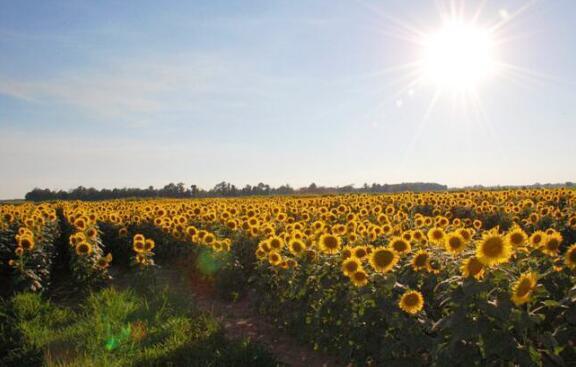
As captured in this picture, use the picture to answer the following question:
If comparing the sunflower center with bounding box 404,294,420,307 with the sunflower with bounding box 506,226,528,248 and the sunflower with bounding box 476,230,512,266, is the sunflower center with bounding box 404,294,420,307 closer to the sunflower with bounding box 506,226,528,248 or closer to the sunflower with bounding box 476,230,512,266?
the sunflower with bounding box 476,230,512,266

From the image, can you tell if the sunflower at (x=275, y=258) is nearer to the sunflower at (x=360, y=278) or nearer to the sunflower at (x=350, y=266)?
the sunflower at (x=350, y=266)

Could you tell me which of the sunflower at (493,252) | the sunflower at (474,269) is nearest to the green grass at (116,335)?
the sunflower at (474,269)

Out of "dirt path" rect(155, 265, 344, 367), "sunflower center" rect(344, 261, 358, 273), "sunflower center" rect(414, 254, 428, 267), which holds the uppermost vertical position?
"sunflower center" rect(414, 254, 428, 267)

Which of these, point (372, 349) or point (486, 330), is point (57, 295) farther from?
point (486, 330)

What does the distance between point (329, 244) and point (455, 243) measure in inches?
73.7

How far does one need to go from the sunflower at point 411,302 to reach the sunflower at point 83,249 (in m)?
6.92

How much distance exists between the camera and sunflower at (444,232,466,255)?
473cm

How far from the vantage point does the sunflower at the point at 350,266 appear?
16.5 feet

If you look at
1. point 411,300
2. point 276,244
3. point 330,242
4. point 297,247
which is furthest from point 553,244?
point 276,244

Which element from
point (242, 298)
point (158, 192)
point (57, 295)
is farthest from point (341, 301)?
point (158, 192)

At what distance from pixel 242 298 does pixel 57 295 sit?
3.42 meters

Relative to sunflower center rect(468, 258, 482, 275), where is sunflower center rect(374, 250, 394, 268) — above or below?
below

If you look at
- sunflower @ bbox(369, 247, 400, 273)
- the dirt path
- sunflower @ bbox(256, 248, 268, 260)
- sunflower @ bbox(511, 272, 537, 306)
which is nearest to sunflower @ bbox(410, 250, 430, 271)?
sunflower @ bbox(369, 247, 400, 273)

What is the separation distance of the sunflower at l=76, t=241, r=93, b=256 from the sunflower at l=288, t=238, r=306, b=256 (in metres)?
4.63
